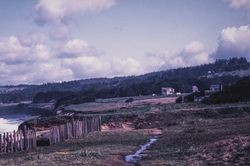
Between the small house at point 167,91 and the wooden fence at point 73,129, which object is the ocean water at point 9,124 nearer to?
the wooden fence at point 73,129

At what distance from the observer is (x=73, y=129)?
174ft

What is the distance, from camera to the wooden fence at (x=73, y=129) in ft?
156

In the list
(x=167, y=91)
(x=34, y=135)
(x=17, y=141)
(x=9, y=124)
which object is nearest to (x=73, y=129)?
(x=34, y=135)

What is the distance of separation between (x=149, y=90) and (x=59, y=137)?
135 m

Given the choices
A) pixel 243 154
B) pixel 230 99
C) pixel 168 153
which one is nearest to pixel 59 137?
pixel 168 153

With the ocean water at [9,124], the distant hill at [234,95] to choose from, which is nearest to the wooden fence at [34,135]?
the distant hill at [234,95]

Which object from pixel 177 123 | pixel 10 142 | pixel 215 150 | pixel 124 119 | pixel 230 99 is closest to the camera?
pixel 215 150

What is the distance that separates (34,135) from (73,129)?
9547 mm

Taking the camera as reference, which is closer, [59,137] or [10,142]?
[10,142]

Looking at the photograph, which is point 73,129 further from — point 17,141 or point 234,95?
point 234,95

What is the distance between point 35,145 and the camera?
145 ft

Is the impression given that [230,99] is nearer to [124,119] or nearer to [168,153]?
[124,119]

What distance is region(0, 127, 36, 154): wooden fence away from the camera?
40.1 metres

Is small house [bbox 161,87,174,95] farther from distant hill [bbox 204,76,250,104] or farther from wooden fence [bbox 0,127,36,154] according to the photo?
wooden fence [bbox 0,127,36,154]
